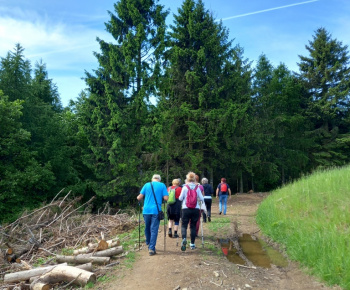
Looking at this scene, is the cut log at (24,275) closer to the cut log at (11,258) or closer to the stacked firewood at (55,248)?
the stacked firewood at (55,248)

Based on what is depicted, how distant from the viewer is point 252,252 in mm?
8828

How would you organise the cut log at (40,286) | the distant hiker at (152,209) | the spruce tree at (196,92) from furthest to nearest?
the spruce tree at (196,92) < the distant hiker at (152,209) < the cut log at (40,286)

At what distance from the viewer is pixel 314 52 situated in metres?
36.1

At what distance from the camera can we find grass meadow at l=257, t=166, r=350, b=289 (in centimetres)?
627

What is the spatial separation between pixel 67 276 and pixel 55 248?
11.6ft

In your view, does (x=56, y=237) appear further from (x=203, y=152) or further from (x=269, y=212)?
(x=203, y=152)

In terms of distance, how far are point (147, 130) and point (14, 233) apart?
39.6 ft

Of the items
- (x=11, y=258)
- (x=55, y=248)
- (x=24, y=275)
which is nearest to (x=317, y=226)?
(x=24, y=275)

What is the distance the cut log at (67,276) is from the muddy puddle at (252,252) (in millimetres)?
3645

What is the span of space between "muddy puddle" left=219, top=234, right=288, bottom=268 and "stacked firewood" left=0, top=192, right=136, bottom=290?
10.3 ft

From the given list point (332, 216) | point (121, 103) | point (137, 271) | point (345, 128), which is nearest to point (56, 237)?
point (137, 271)

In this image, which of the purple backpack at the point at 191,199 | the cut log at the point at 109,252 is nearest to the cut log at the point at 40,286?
the cut log at the point at 109,252

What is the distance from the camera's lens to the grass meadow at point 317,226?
6.27m

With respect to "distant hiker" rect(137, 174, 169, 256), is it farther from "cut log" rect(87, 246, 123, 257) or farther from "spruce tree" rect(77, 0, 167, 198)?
"spruce tree" rect(77, 0, 167, 198)
